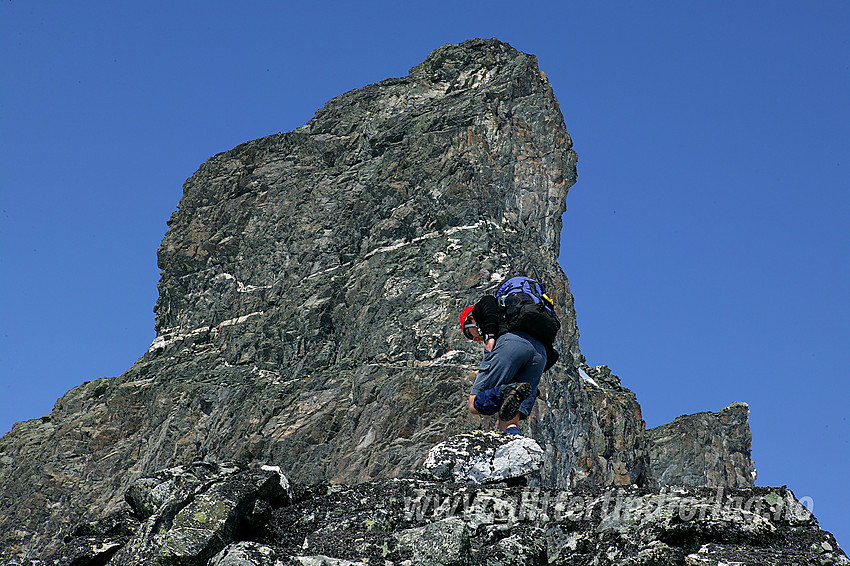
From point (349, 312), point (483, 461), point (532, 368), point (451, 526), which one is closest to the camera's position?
point (451, 526)

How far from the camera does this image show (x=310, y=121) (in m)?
36.8

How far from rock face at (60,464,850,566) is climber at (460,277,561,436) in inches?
92.1

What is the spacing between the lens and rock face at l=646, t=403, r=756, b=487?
46.2 metres

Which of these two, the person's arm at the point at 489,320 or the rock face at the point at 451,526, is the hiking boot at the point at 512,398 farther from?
the rock face at the point at 451,526

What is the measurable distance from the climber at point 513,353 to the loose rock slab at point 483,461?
3.32 feet

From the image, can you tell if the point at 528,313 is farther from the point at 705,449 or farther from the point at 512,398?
the point at 705,449

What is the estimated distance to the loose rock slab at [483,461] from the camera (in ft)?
35.6

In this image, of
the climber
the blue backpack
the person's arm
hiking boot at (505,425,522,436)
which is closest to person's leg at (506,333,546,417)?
the climber

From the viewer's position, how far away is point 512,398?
12234 mm

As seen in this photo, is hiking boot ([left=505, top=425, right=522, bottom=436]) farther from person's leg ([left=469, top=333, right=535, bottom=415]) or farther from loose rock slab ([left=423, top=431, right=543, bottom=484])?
loose rock slab ([left=423, top=431, right=543, bottom=484])

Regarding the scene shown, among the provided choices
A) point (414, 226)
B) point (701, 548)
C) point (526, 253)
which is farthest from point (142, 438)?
point (701, 548)

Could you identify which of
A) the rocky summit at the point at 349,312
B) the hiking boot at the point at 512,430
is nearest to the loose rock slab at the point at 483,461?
the hiking boot at the point at 512,430

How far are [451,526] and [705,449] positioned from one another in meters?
41.9

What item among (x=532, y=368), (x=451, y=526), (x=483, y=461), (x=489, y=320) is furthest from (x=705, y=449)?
(x=451, y=526)
